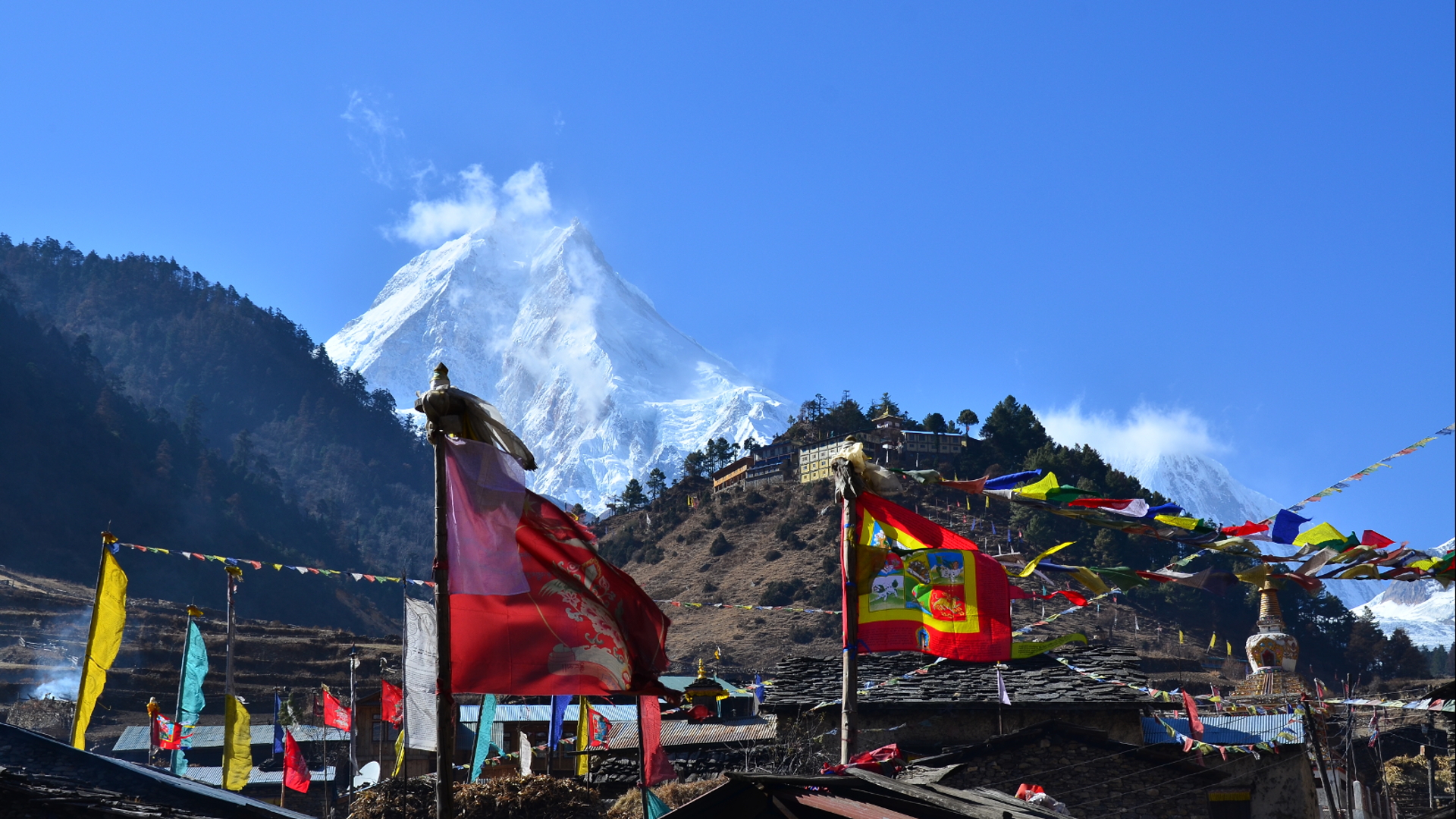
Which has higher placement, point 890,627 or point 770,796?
point 890,627

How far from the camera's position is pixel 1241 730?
2320cm

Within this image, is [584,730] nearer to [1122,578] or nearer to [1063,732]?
[1063,732]

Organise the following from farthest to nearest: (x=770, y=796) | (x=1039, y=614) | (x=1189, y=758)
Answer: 1. (x=1039, y=614)
2. (x=1189, y=758)
3. (x=770, y=796)

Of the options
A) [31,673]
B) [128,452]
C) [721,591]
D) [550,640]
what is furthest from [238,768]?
[128,452]

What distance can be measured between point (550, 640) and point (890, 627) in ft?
10.8

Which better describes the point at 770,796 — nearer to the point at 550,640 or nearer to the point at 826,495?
the point at 550,640

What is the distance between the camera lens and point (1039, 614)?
77.6 meters

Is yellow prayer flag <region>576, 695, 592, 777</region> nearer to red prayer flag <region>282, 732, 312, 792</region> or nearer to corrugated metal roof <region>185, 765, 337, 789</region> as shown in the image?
red prayer flag <region>282, 732, 312, 792</region>

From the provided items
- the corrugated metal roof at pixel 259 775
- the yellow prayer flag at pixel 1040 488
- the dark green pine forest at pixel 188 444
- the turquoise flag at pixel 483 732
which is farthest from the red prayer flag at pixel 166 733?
the dark green pine forest at pixel 188 444

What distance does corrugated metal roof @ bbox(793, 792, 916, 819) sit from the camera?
29.2 ft

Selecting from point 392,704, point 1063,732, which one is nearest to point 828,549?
point 392,704

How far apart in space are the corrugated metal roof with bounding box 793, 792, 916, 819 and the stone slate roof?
12974mm

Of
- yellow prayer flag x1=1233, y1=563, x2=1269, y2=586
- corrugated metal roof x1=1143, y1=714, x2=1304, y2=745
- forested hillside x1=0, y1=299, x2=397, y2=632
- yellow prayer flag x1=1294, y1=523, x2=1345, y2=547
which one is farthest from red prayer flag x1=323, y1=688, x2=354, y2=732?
forested hillside x1=0, y1=299, x2=397, y2=632

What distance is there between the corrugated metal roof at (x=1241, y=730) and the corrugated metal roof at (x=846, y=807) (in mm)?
14124
